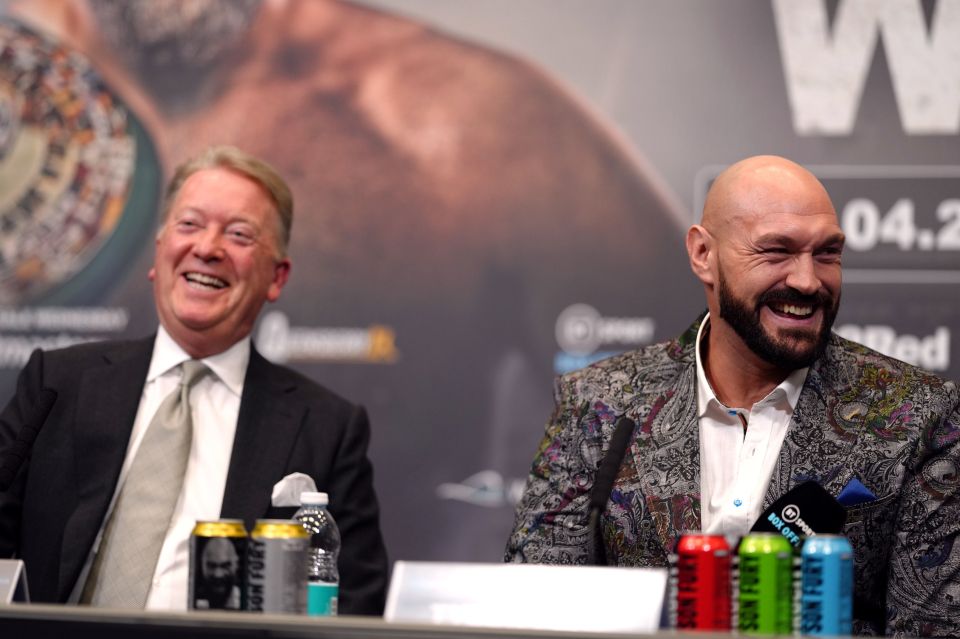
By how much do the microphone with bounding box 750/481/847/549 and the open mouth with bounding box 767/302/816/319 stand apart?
583 mm

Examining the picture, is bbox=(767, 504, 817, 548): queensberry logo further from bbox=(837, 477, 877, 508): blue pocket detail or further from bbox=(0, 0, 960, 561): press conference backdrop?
bbox=(0, 0, 960, 561): press conference backdrop

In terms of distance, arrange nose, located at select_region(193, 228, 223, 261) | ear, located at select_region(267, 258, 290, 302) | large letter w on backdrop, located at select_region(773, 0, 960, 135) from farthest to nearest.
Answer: large letter w on backdrop, located at select_region(773, 0, 960, 135) < ear, located at select_region(267, 258, 290, 302) < nose, located at select_region(193, 228, 223, 261)

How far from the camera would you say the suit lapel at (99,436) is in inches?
112

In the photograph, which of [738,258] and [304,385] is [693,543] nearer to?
[738,258]

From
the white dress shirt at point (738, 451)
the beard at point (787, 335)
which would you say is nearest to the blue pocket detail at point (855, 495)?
the white dress shirt at point (738, 451)

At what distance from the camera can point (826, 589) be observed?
1620 mm

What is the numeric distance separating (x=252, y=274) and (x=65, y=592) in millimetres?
893

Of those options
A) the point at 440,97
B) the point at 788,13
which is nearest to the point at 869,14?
the point at 788,13

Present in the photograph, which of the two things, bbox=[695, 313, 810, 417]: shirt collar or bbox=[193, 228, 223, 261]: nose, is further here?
bbox=[193, 228, 223, 261]: nose

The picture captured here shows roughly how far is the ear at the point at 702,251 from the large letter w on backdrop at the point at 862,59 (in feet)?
3.63

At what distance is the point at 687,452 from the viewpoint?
2656mm

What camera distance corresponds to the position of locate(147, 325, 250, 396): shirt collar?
10.4 feet

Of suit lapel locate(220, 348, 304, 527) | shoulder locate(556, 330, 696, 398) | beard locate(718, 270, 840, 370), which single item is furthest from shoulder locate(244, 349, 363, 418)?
Result: beard locate(718, 270, 840, 370)

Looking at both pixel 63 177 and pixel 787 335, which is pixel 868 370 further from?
pixel 63 177
